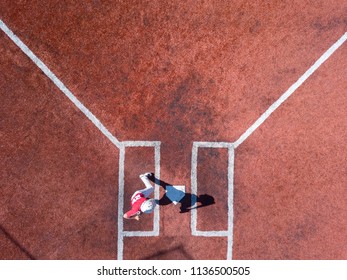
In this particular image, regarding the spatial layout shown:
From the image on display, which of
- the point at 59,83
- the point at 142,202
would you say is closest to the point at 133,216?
the point at 142,202

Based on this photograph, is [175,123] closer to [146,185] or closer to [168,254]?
[146,185]

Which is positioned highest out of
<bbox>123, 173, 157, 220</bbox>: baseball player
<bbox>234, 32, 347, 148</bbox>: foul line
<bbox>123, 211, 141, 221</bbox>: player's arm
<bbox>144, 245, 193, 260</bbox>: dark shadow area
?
<bbox>234, 32, 347, 148</bbox>: foul line

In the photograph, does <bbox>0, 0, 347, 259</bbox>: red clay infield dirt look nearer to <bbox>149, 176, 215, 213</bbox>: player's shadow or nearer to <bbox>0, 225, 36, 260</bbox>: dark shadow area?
<bbox>0, 225, 36, 260</bbox>: dark shadow area

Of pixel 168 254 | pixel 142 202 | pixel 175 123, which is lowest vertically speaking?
pixel 168 254

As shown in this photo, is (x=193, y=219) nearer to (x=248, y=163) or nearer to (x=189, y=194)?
(x=189, y=194)

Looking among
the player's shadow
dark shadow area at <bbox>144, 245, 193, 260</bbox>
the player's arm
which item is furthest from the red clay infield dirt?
the player's arm
